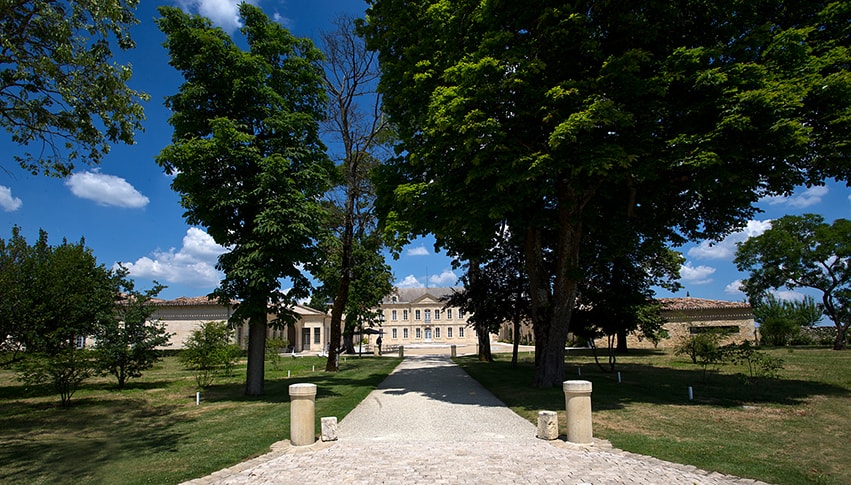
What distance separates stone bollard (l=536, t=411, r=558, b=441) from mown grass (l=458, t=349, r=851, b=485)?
927mm

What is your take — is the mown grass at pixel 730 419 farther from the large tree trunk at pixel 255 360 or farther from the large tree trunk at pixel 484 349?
the large tree trunk at pixel 484 349

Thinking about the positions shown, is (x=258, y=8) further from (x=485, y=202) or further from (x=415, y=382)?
(x=415, y=382)

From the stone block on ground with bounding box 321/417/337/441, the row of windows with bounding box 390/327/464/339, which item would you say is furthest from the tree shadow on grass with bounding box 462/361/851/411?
the row of windows with bounding box 390/327/464/339

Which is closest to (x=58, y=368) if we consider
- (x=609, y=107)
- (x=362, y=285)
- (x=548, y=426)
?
(x=548, y=426)

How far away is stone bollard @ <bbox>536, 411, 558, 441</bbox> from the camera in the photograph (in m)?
8.00

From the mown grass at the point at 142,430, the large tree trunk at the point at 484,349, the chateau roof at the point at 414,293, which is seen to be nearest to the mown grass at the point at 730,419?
the mown grass at the point at 142,430

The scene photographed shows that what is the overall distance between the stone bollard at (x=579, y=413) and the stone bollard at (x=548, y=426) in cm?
38

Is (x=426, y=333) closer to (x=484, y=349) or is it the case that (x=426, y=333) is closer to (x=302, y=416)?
(x=484, y=349)

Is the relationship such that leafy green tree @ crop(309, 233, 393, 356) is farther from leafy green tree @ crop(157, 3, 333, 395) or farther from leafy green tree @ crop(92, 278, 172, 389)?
leafy green tree @ crop(157, 3, 333, 395)

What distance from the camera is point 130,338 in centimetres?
1602

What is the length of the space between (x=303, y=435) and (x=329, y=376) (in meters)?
12.9

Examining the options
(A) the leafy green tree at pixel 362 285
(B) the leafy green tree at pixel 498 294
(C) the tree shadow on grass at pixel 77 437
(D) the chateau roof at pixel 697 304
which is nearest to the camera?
(C) the tree shadow on grass at pixel 77 437

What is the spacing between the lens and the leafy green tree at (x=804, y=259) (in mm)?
34656

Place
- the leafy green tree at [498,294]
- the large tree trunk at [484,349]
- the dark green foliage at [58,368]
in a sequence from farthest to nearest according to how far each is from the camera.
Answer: the large tree trunk at [484,349] → the leafy green tree at [498,294] → the dark green foliage at [58,368]
